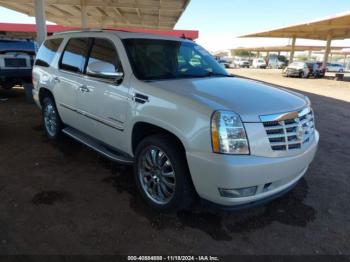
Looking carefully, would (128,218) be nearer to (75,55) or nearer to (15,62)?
(75,55)

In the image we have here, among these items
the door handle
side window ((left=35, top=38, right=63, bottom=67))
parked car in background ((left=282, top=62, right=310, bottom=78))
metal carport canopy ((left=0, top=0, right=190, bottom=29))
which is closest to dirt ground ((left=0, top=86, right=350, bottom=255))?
the door handle

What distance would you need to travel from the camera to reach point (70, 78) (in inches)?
184

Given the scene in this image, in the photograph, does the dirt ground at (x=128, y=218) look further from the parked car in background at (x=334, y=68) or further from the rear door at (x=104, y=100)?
the parked car in background at (x=334, y=68)

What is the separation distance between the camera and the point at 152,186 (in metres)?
3.55

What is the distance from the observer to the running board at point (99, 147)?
3.79 m

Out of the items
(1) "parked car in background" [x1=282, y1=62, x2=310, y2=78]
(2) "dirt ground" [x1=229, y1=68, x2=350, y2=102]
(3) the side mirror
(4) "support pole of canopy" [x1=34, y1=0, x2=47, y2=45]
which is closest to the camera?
(3) the side mirror

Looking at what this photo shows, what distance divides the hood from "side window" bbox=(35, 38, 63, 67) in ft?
9.13

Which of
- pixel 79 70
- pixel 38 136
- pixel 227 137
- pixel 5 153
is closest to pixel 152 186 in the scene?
pixel 227 137

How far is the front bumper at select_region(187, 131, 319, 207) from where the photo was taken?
2666 millimetres

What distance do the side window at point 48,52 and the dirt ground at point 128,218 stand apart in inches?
69.1

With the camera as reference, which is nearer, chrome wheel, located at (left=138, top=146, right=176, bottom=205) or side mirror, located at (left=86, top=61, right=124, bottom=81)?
chrome wheel, located at (left=138, top=146, right=176, bottom=205)

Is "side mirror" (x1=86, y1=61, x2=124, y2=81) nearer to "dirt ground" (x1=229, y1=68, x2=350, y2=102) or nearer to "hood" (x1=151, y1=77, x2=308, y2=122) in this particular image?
"hood" (x1=151, y1=77, x2=308, y2=122)

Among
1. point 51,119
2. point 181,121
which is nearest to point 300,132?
point 181,121

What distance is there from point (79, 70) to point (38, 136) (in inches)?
91.7
